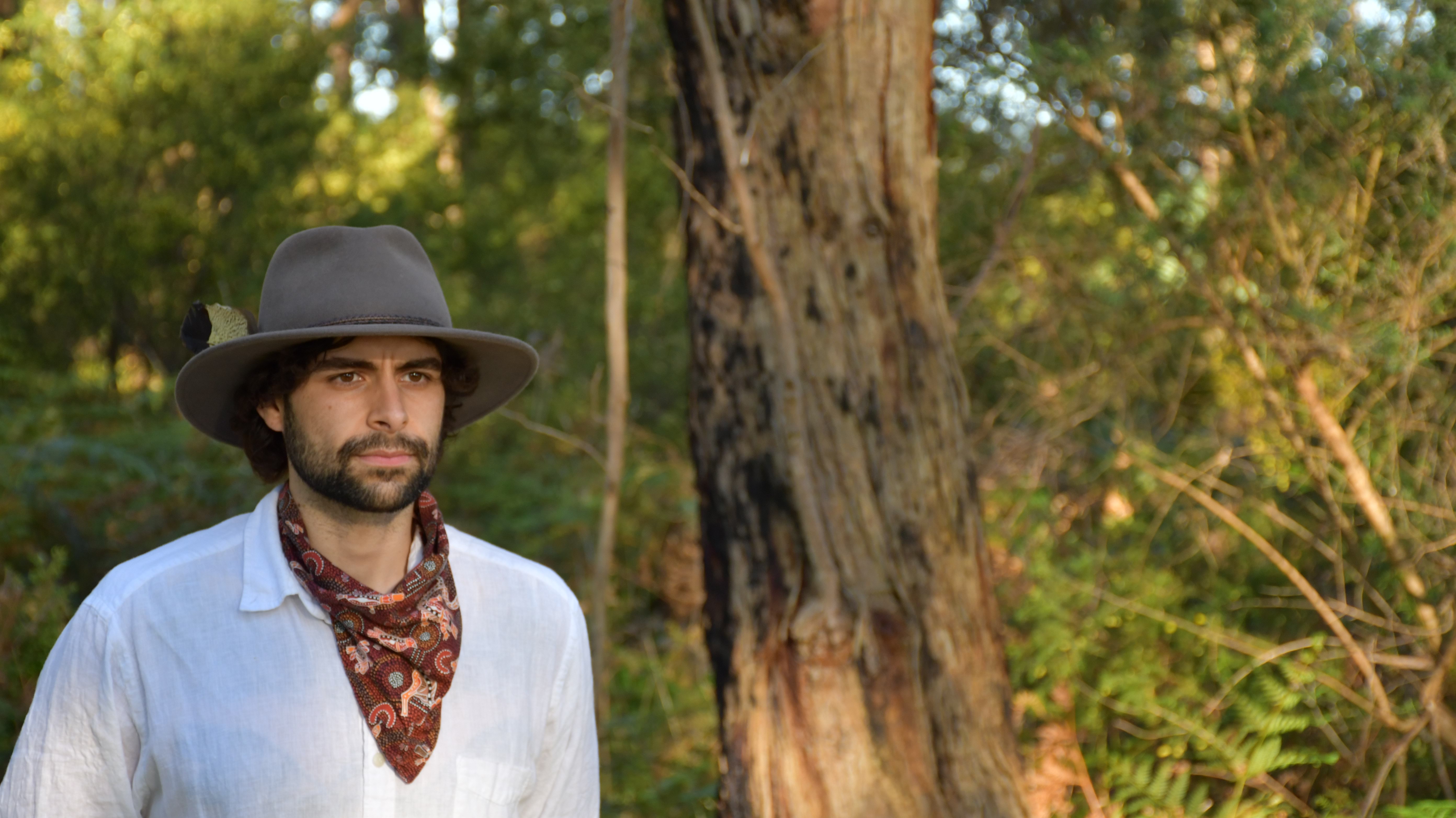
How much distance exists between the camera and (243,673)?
2.05 m

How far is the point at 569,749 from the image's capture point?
234 centimetres

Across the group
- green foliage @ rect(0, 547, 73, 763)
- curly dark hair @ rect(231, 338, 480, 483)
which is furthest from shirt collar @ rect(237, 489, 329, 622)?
green foliage @ rect(0, 547, 73, 763)

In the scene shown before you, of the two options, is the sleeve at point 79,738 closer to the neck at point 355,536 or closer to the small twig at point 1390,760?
the neck at point 355,536

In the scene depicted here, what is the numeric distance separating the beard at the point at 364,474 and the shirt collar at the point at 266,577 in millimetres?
119

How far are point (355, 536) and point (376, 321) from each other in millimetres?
385

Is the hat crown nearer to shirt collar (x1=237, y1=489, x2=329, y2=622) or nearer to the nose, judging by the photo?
the nose

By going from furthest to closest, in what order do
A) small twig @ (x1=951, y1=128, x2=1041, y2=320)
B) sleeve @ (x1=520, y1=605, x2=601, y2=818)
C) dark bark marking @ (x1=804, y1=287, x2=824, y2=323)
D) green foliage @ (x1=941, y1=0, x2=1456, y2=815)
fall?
small twig @ (x1=951, y1=128, x2=1041, y2=320) < green foliage @ (x1=941, y1=0, x2=1456, y2=815) < dark bark marking @ (x1=804, y1=287, x2=824, y2=323) < sleeve @ (x1=520, y1=605, x2=601, y2=818)

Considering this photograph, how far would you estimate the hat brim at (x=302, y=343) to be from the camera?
2182 millimetres

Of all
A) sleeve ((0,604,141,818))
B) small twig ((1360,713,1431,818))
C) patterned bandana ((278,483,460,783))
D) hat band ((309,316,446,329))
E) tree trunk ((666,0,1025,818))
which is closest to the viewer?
sleeve ((0,604,141,818))

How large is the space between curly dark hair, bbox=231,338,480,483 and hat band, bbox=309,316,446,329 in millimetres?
70

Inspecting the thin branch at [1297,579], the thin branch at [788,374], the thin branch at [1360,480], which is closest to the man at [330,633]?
the thin branch at [788,374]

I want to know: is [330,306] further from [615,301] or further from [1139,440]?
[1139,440]

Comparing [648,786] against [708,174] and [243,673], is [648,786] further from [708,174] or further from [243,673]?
[243,673]

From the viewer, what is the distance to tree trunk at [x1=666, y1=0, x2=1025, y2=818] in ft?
11.2
